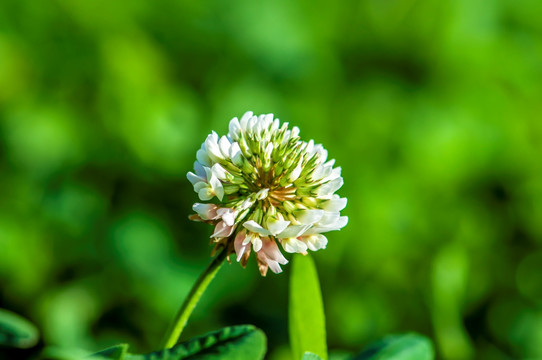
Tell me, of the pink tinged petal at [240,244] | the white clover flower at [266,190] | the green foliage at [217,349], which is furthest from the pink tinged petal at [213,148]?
the green foliage at [217,349]

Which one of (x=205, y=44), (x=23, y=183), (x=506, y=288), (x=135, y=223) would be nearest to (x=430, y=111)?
(x=506, y=288)

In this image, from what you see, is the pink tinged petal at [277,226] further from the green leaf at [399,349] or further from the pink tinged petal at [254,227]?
the green leaf at [399,349]

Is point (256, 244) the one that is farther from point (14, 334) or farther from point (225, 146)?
point (14, 334)

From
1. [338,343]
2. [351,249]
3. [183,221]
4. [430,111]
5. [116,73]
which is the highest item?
[116,73]

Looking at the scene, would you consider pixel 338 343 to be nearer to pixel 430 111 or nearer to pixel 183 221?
pixel 183 221

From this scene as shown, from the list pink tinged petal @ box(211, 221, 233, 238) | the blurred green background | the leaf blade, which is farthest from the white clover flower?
the blurred green background

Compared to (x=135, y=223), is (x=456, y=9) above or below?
above

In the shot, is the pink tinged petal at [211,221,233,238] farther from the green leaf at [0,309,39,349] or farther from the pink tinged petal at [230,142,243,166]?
the green leaf at [0,309,39,349]
